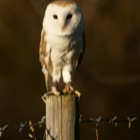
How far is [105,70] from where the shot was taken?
1333 cm

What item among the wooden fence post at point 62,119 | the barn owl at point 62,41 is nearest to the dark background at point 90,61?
the barn owl at point 62,41

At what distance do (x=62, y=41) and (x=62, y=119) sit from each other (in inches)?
51.4

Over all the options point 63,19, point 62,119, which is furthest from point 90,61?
point 62,119

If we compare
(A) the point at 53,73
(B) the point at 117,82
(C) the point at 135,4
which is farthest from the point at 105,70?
(A) the point at 53,73

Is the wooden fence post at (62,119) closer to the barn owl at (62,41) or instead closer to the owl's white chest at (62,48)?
the barn owl at (62,41)

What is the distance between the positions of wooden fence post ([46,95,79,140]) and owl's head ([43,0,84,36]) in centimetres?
124

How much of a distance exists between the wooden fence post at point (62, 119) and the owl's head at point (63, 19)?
4.06 feet

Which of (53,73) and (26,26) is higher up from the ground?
(26,26)

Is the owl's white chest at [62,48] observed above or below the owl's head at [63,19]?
below

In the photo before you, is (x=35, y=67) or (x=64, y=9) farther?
(x=35, y=67)

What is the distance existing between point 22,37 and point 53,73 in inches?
250

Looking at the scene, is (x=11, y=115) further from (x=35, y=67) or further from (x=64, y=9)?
(x=64, y=9)

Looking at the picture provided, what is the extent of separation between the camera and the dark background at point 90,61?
514 inches

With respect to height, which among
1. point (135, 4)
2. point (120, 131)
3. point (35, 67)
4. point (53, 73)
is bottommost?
point (53, 73)
